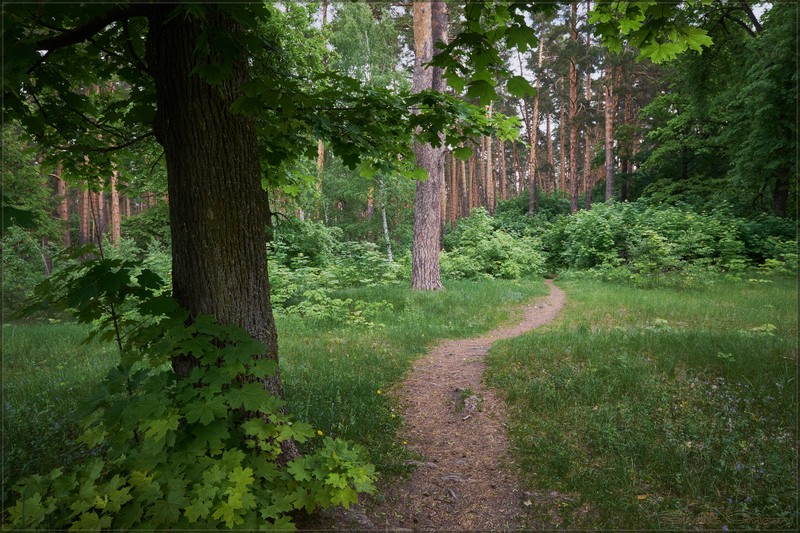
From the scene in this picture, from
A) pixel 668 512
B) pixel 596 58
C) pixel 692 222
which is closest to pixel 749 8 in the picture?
pixel 692 222

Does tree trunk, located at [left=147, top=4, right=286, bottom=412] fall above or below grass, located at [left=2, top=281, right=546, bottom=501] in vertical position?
above

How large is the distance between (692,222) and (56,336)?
20546 millimetres

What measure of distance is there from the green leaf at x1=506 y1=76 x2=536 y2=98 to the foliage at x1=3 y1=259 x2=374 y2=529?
2.53 meters

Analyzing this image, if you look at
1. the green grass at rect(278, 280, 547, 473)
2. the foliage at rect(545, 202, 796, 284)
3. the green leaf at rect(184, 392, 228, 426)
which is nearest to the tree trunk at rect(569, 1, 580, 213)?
the foliage at rect(545, 202, 796, 284)

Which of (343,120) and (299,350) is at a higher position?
(343,120)

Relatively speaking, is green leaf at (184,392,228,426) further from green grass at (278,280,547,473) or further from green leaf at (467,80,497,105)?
green leaf at (467,80,497,105)

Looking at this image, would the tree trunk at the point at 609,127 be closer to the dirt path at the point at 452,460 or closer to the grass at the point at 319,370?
→ the grass at the point at 319,370

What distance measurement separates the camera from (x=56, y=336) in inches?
329

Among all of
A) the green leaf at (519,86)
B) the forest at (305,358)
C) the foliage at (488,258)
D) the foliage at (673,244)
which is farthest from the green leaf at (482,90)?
the foliage at (488,258)

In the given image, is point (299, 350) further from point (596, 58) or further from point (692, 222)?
point (596, 58)

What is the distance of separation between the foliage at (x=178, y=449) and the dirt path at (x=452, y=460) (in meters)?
0.69

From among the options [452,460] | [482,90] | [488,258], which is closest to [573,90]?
[488,258]

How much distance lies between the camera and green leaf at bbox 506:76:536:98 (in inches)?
104

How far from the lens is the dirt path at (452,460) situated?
3.05 meters
